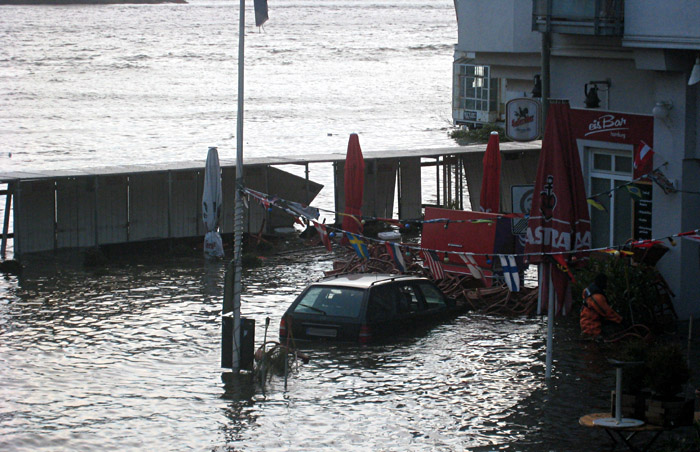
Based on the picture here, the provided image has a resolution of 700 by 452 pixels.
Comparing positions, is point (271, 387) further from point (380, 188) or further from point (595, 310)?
point (380, 188)

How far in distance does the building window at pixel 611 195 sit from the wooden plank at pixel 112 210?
11.8 m

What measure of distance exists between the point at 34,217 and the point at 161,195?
337 cm

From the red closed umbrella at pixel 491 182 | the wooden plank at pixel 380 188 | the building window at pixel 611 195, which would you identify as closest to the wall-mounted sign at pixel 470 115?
the wooden plank at pixel 380 188

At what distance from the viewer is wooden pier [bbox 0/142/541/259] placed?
25125 mm

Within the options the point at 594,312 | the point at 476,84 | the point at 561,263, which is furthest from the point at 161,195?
the point at 476,84

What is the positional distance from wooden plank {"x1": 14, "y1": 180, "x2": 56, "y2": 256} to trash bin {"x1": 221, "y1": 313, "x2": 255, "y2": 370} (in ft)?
37.0

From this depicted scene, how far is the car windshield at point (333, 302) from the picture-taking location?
16.2 metres

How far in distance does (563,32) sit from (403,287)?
17.4ft

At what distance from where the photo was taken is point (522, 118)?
18.9m

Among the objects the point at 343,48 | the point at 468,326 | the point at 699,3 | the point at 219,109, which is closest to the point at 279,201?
the point at 468,326

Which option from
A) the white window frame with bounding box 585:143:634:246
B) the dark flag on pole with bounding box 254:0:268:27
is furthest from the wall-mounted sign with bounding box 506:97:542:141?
the dark flag on pole with bounding box 254:0:268:27

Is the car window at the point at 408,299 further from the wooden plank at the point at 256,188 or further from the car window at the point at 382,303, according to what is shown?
the wooden plank at the point at 256,188

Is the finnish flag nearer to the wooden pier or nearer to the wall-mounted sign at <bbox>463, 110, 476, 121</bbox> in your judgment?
the wooden pier

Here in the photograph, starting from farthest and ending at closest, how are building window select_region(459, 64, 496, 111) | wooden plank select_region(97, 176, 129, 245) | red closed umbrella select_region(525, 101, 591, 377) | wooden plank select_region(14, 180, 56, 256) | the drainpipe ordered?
building window select_region(459, 64, 496, 111)
wooden plank select_region(97, 176, 129, 245)
wooden plank select_region(14, 180, 56, 256)
the drainpipe
red closed umbrella select_region(525, 101, 591, 377)
